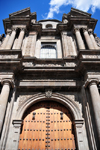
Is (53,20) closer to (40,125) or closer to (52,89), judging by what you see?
(52,89)

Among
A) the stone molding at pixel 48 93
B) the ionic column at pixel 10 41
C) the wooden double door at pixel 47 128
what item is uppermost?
the ionic column at pixel 10 41

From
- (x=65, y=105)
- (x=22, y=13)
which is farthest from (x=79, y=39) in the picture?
(x=22, y=13)

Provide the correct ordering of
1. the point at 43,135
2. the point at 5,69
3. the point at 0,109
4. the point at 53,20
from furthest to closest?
the point at 53,20
the point at 5,69
the point at 43,135
the point at 0,109

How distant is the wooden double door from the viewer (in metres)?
6.00

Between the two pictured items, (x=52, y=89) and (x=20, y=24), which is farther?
(x=20, y=24)

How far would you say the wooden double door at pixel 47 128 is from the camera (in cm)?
600

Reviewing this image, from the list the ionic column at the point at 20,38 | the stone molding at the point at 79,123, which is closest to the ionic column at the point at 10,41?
the ionic column at the point at 20,38

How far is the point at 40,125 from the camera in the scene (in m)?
6.58

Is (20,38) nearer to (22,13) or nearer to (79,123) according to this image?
(22,13)

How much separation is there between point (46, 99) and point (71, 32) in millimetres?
7039

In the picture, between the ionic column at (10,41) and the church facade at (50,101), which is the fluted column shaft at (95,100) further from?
the ionic column at (10,41)

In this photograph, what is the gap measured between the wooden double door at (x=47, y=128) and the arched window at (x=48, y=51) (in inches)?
163

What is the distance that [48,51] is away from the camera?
34.5 feet

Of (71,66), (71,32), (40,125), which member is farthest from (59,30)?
(40,125)
